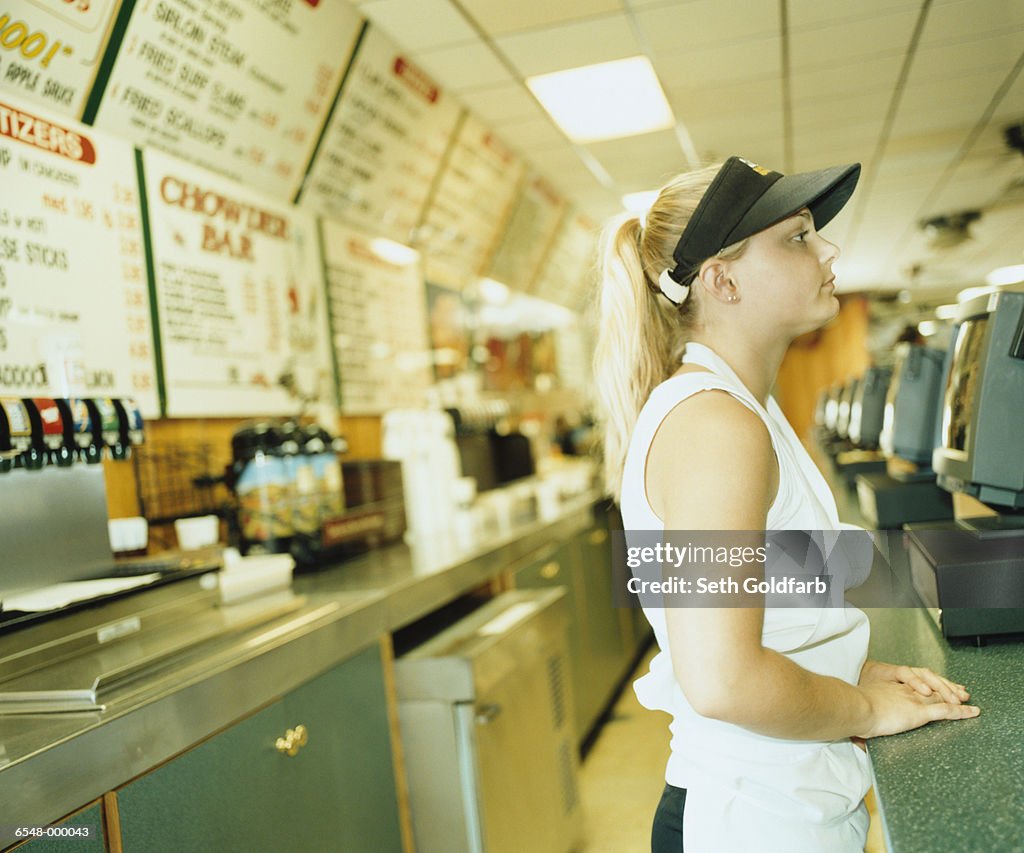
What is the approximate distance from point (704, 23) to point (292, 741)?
2.86 meters

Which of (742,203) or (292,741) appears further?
(292,741)

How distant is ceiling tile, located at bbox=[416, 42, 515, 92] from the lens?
352 cm

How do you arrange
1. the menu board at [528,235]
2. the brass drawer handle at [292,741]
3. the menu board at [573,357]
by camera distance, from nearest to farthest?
the brass drawer handle at [292,741], the menu board at [528,235], the menu board at [573,357]

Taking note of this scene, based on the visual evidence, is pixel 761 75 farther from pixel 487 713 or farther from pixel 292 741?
pixel 292 741

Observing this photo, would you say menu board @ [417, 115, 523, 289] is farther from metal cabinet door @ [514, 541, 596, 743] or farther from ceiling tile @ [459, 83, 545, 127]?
metal cabinet door @ [514, 541, 596, 743]

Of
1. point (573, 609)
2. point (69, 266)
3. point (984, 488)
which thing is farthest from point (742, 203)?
point (573, 609)

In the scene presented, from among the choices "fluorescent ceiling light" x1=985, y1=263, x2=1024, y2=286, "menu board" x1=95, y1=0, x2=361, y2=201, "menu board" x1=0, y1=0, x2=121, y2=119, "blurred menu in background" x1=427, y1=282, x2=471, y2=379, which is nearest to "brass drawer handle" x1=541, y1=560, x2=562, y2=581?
"blurred menu in background" x1=427, y1=282, x2=471, y2=379

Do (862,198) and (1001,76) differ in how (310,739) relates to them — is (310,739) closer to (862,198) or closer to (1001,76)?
(1001,76)

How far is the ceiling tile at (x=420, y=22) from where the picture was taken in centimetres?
310

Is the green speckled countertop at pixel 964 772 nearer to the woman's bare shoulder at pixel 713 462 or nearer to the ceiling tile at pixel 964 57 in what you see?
the woman's bare shoulder at pixel 713 462

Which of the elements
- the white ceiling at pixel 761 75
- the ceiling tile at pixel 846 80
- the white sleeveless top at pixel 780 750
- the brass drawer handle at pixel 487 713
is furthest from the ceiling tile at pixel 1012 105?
the white sleeveless top at pixel 780 750

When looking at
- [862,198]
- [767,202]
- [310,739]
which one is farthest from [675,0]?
[862,198]

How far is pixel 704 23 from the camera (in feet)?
11.2

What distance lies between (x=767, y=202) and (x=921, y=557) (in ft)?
2.30
